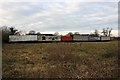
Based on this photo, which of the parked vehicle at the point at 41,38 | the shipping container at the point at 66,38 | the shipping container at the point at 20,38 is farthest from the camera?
the shipping container at the point at 66,38

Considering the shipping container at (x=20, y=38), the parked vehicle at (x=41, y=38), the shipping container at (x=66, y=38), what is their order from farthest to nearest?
the shipping container at (x=66, y=38) < the parked vehicle at (x=41, y=38) < the shipping container at (x=20, y=38)

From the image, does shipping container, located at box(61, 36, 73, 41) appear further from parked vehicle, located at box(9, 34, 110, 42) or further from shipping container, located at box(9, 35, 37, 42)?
shipping container, located at box(9, 35, 37, 42)

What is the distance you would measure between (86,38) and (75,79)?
4739 cm

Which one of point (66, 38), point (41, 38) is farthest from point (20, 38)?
point (66, 38)

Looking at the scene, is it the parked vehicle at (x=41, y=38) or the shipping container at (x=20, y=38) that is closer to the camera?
the shipping container at (x=20, y=38)

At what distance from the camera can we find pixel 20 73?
1376 centimetres

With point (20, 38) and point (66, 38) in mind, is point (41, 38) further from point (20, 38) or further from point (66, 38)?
point (66, 38)

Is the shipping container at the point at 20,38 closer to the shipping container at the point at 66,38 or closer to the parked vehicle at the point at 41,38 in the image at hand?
the parked vehicle at the point at 41,38

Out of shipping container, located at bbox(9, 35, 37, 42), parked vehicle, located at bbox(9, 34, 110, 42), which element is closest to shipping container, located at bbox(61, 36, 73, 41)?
parked vehicle, located at bbox(9, 34, 110, 42)

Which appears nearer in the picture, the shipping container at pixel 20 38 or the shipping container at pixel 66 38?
the shipping container at pixel 20 38

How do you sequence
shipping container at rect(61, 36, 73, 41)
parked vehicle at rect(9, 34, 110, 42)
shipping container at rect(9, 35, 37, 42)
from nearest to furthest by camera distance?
shipping container at rect(9, 35, 37, 42), parked vehicle at rect(9, 34, 110, 42), shipping container at rect(61, 36, 73, 41)

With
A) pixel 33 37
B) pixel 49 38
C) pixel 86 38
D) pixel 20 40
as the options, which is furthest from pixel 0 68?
pixel 86 38

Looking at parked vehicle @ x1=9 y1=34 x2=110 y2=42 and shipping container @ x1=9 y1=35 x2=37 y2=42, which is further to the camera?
parked vehicle @ x1=9 y1=34 x2=110 y2=42

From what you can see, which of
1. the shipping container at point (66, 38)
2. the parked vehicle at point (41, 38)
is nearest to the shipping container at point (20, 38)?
the parked vehicle at point (41, 38)
